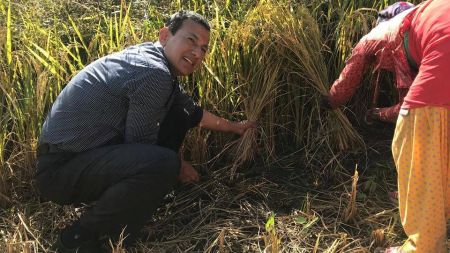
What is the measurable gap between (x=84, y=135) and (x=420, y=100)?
3.69 feet

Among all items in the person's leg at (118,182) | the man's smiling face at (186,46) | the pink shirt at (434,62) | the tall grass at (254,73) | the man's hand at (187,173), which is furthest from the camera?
the tall grass at (254,73)

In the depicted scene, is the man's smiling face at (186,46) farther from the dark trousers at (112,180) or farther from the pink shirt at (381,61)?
the pink shirt at (381,61)

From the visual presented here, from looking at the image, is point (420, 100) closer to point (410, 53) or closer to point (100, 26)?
point (410, 53)

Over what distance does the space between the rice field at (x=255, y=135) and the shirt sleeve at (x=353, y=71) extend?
124 millimetres

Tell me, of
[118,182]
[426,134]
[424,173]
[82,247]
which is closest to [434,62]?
[426,134]

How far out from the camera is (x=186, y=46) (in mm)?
1864

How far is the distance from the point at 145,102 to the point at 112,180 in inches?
11.6

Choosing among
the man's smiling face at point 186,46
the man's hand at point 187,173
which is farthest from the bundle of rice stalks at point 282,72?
the man's smiling face at point 186,46

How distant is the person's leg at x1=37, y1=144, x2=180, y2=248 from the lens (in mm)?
1717

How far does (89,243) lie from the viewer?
176 centimetres

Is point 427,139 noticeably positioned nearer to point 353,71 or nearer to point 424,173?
point 424,173

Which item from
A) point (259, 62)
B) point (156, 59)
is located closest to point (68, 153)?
point (156, 59)

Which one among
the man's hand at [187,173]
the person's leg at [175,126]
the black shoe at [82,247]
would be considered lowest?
the black shoe at [82,247]

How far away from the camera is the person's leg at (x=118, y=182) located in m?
1.72
